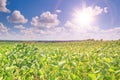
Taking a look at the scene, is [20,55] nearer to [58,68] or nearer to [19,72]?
[19,72]

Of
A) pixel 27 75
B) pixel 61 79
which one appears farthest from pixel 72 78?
pixel 27 75

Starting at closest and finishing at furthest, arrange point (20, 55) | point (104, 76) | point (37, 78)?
point (104, 76) → point (37, 78) → point (20, 55)

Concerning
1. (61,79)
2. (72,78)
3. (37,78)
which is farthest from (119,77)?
(37,78)

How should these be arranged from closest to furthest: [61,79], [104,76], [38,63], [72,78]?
[104,76] → [72,78] → [61,79] → [38,63]

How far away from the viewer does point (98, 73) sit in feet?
10.8

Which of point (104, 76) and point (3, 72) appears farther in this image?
point (3, 72)

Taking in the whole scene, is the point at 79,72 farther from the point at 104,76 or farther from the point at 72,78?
the point at 104,76

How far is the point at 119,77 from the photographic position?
332 cm

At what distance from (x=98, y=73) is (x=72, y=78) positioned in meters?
0.37

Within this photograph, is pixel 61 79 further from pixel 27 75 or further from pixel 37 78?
pixel 27 75

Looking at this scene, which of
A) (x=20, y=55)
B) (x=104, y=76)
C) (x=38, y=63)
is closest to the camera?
(x=104, y=76)

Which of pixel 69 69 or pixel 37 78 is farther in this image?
pixel 37 78

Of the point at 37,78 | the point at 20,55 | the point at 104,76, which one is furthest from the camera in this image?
the point at 20,55

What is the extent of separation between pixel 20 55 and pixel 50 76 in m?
2.37
